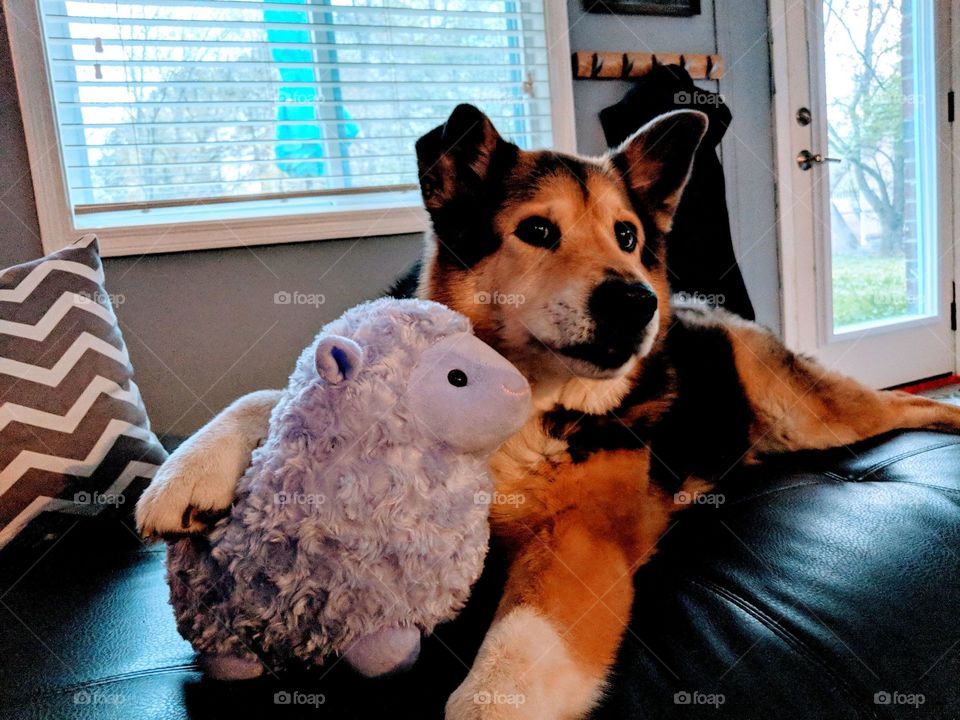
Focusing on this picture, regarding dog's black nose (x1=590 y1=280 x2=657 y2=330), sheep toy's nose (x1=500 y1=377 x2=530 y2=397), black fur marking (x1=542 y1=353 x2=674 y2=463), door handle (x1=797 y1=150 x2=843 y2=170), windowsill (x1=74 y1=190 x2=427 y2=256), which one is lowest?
black fur marking (x1=542 y1=353 x2=674 y2=463)

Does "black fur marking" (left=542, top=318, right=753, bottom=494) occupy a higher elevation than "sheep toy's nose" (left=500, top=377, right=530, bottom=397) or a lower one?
lower

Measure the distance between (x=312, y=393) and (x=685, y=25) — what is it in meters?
2.96

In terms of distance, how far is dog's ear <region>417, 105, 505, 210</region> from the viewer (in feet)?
3.88

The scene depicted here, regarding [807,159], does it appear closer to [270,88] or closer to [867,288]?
[867,288]

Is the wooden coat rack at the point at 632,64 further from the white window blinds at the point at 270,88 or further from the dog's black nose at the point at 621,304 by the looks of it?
the dog's black nose at the point at 621,304

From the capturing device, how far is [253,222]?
7.29 feet

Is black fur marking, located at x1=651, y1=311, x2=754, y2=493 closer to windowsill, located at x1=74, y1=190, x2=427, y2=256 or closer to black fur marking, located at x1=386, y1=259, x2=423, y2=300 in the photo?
black fur marking, located at x1=386, y1=259, x2=423, y2=300

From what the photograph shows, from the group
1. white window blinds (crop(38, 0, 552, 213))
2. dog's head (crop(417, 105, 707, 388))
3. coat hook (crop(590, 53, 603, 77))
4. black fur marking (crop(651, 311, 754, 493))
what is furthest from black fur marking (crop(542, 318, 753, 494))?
coat hook (crop(590, 53, 603, 77))

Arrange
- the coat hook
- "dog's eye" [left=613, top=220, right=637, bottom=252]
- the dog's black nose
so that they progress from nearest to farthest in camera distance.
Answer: the dog's black nose < "dog's eye" [left=613, top=220, right=637, bottom=252] < the coat hook

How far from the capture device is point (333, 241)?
7.77 feet

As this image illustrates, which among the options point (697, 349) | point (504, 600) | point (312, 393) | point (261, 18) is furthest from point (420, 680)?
point (261, 18)

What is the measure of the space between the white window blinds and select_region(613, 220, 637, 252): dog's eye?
1.43 metres

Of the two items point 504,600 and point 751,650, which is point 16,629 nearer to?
point 504,600

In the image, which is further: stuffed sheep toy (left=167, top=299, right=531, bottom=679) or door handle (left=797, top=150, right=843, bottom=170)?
door handle (left=797, top=150, right=843, bottom=170)
